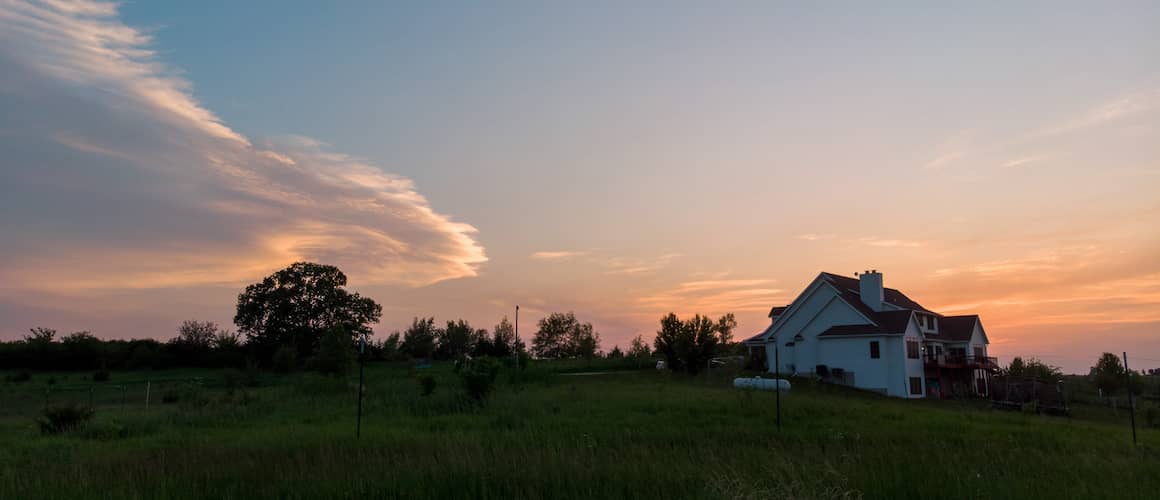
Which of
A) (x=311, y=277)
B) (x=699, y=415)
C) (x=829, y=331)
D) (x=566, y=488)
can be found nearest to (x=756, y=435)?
(x=699, y=415)

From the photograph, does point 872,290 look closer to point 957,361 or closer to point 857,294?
point 857,294

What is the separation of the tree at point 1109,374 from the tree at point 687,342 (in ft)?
94.6

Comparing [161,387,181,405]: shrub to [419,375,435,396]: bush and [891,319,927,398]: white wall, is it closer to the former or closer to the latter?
[419,375,435,396]: bush

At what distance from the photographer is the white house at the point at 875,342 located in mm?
46875

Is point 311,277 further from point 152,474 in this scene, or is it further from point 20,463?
point 152,474

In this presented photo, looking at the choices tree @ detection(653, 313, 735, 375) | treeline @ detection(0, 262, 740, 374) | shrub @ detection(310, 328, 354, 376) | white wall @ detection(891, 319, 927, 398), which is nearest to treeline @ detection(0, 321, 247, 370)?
treeline @ detection(0, 262, 740, 374)

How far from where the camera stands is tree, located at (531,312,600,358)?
367 feet

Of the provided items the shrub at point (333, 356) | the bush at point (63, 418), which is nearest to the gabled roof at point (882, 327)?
the shrub at point (333, 356)

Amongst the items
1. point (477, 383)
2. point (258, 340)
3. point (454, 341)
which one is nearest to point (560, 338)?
point (454, 341)

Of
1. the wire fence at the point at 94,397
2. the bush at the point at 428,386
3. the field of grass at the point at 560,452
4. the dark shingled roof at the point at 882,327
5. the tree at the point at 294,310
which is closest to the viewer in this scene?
the field of grass at the point at 560,452

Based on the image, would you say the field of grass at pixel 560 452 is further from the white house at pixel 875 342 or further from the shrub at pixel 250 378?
the white house at pixel 875 342

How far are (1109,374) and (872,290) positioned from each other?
18493mm

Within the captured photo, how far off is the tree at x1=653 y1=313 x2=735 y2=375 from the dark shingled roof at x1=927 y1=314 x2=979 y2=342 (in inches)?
724

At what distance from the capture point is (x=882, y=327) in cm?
4741
